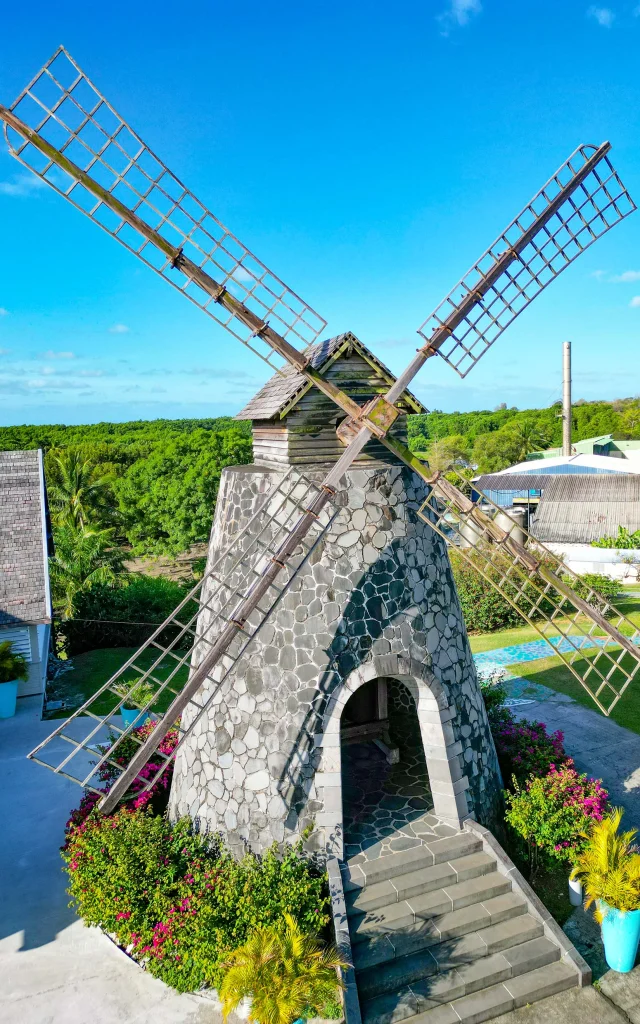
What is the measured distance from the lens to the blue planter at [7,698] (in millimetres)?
17344

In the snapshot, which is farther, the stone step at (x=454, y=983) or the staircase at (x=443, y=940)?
the staircase at (x=443, y=940)

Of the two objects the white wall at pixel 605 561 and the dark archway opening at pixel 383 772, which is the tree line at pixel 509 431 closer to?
the white wall at pixel 605 561

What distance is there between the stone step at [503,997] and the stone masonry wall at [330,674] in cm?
214

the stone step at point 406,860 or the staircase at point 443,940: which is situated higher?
the stone step at point 406,860

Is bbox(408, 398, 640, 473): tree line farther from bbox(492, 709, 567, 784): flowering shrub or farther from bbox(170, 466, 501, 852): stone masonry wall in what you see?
bbox(170, 466, 501, 852): stone masonry wall

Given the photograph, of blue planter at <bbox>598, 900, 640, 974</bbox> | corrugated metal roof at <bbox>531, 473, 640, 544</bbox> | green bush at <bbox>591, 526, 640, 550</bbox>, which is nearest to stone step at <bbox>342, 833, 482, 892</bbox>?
blue planter at <bbox>598, 900, 640, 974</bbox>

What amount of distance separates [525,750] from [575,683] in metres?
8.99

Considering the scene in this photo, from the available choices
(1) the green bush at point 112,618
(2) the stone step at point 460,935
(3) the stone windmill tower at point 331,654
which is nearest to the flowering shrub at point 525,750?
(3) the stone windmill tower at point 331,654

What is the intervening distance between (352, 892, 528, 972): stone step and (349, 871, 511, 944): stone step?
0.13 ft

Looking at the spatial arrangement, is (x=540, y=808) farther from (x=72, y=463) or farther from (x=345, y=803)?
(x=72, y=463)

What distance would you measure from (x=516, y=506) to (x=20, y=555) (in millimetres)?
32321

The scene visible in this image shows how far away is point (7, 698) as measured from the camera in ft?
57.2

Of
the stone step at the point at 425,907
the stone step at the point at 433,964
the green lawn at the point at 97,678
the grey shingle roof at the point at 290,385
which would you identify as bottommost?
the green lawn at the point at 97,678

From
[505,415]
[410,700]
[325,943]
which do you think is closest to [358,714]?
[410,700]
